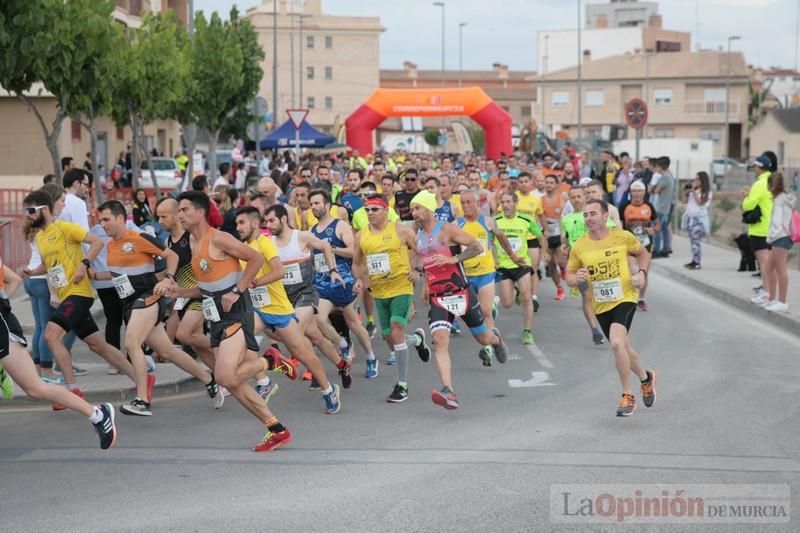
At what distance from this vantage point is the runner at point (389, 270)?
1123 cm

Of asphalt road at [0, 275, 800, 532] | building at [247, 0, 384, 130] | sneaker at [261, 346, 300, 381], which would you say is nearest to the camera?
asphalt road at [0, 275, 800, 532]

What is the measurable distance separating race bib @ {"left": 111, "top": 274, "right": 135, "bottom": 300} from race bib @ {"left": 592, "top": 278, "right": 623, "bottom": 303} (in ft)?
12.1

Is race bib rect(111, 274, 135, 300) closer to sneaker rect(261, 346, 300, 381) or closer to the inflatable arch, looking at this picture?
sneaker rect(261, 346, 300, 381)

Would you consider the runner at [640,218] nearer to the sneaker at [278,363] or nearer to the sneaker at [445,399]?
the sneaker at [445,399]

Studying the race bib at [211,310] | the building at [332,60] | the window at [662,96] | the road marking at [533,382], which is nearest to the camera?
the race bib at [211,310]

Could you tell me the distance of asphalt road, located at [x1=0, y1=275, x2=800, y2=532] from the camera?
7043 millimetres

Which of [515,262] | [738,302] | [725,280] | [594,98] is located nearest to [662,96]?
[594,98]

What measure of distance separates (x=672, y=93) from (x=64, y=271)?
270 feet

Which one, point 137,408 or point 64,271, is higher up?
point 64,271

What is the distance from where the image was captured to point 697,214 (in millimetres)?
22625

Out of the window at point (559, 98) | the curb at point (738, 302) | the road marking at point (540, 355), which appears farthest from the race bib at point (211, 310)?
the window at point (559, 98)

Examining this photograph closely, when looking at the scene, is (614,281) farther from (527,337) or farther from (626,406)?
(527,337)

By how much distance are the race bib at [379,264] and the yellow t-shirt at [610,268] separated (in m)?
1.77

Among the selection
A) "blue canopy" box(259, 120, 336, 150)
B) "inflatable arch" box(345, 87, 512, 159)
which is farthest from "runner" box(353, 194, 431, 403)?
"blue canopy" box(259, 120, 336, 150)
